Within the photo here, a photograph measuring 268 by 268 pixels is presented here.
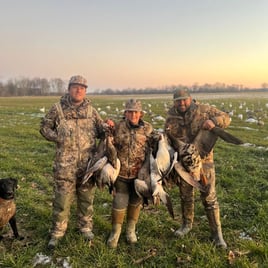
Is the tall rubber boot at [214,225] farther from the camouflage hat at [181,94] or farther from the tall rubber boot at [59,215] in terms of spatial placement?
the tall rubber boot at [59,215]

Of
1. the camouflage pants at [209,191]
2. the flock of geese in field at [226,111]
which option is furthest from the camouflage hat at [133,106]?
the flock of geese in field at [226,111]

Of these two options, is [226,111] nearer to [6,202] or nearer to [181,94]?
[181,94]

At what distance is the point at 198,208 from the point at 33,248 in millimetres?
3103

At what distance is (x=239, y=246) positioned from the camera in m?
4.64

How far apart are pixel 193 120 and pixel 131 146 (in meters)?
1.04

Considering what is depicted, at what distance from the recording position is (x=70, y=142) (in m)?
4.63

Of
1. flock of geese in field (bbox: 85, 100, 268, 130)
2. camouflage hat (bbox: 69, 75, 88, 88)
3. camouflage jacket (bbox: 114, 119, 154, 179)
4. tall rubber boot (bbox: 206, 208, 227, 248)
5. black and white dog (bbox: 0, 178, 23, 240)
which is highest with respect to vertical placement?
camouflage hat (bbox: 69, 75, 88, 88)

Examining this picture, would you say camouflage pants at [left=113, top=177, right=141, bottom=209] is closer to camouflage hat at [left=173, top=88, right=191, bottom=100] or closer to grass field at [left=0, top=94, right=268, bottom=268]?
grass field at [left=0, top=94, right=268, bottom=268]

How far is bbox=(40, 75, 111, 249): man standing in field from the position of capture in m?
4.63

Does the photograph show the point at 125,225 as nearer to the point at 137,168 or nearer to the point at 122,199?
the point at 122,199

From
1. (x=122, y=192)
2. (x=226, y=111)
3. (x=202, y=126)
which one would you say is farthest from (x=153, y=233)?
(x=226, y=111)

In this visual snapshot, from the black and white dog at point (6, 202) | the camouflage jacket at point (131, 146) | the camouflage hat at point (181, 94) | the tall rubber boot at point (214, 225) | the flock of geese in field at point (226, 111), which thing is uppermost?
the camouflage hat at point (181, 94)

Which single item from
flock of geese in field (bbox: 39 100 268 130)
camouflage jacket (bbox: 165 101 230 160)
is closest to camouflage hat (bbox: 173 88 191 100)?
camouflage jacket (bbox: 165 101 230 160)

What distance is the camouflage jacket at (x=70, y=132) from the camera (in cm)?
463
